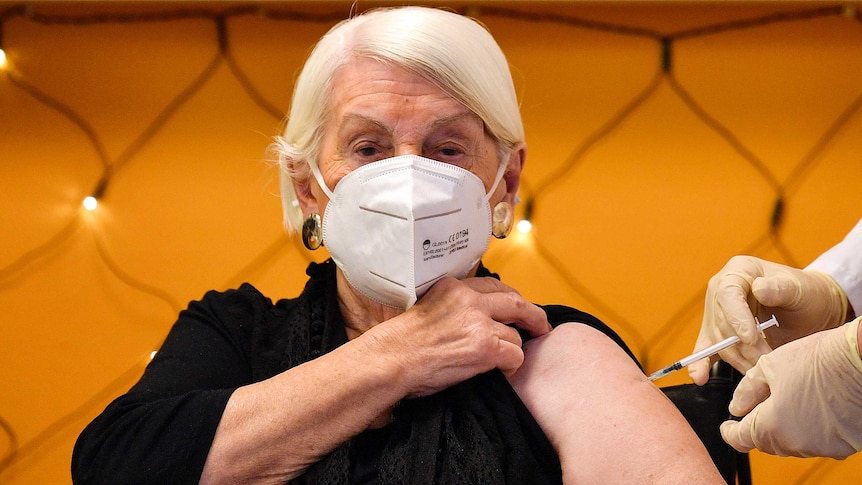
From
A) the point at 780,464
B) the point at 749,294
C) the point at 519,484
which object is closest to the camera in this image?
the point at 519,484

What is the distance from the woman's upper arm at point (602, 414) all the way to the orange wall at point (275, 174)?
68 cm

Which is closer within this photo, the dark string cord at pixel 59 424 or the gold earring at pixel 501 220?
the gold earring at pixel 501 220

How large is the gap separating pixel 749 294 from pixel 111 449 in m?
0.85

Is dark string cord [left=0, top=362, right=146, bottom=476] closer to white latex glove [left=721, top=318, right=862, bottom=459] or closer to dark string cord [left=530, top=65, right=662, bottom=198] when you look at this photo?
dark string cord [left=530, top=65, right=662, bottom=198]

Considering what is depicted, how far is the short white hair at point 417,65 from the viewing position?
1139 mm

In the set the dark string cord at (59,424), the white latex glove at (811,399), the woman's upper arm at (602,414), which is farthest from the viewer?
the dark string cord at (59,424)

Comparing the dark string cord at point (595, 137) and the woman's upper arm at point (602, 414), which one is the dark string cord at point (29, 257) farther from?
the woman's upper arm at point (602, 414)

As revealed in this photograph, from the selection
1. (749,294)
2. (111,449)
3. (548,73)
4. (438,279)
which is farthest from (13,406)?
(749,294)

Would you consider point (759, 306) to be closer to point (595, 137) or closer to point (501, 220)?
point (501, 220)

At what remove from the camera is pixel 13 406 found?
5.82 ft

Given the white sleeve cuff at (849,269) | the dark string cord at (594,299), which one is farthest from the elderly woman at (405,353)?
the dark string cord at (594,299)

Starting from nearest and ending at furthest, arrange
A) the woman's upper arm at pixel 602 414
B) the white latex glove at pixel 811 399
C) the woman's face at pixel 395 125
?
the white latex glove at pixel 811 399
the woman's upper arm at pixel 602 414
the woman's face at pixel 395 125

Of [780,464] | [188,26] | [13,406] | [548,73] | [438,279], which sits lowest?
[780,464]

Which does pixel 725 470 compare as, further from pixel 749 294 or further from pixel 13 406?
pixel 13 406
